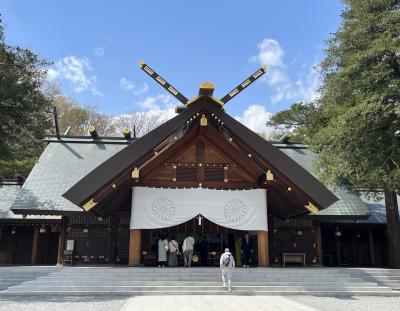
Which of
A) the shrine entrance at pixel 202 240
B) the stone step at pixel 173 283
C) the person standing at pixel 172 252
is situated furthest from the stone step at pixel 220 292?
the shrine entrance at pixel 202 240

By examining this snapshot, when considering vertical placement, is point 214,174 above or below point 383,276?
above

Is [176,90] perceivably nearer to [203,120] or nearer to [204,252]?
[203,120]

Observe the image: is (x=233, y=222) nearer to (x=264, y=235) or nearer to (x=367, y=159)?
(x=264, y=235)

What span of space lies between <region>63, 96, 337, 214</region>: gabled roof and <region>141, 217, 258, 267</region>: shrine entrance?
390 cm

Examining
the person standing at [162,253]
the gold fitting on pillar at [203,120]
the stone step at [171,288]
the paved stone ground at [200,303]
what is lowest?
the paved stone ground at [200,303]

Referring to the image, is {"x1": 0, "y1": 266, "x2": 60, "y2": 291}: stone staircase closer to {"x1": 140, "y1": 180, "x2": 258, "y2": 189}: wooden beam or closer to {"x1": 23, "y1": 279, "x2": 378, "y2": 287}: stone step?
{"x1": 23, "y1": 279, "x2": 378, "y2": 287}: stone step

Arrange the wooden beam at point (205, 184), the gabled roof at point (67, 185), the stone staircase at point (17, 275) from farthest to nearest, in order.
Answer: the gabled roof at point (67, 185) < the wooden beam at point (205, 184) < the stone staircase at point (17, 275)

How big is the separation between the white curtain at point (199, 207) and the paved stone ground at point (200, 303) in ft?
10.8

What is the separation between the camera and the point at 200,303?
829cm

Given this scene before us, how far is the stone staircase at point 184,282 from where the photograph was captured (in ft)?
32.7

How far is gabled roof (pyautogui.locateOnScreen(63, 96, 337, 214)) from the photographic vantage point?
10.9 m

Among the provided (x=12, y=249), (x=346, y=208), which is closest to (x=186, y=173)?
(x=346, y=208)

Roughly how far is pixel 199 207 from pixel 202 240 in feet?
8.83

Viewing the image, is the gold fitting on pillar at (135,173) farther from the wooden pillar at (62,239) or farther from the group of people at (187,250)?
the wooden pillar at (62,239)
